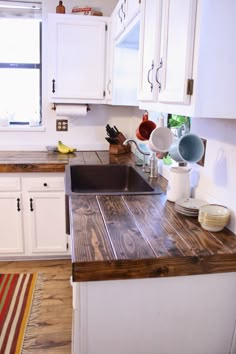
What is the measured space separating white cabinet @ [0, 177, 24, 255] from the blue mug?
1.57 m

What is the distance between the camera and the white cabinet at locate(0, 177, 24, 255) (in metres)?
2.65

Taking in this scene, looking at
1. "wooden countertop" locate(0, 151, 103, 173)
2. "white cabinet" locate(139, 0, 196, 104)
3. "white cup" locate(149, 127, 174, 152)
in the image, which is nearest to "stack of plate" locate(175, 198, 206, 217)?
"white cup" locate(149, 127, 174, 152)

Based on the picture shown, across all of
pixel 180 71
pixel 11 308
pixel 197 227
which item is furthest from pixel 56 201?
pixel 180 71

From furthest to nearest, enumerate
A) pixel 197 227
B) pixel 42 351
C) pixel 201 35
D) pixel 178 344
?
pixel 42 351
pixel 197 227
pixel 178 344
pixel 201 35

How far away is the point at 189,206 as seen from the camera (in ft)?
4.88

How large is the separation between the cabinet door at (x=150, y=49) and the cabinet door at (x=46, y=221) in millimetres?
1367

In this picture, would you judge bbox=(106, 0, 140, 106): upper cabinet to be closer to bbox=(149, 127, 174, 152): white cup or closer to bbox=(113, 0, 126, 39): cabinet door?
bbox=(113, 0, 126, 39): cabinet door

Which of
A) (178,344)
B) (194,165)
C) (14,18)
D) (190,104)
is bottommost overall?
(178,344)

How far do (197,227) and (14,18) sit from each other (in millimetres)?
2661

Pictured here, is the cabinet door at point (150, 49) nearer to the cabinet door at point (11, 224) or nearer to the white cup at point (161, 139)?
the white cup at point (161, 139)

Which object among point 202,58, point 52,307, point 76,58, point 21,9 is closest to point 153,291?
point 202,58

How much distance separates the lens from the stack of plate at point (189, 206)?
1.46m

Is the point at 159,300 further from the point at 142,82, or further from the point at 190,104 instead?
the point at 142,82

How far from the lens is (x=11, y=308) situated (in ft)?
7.22
